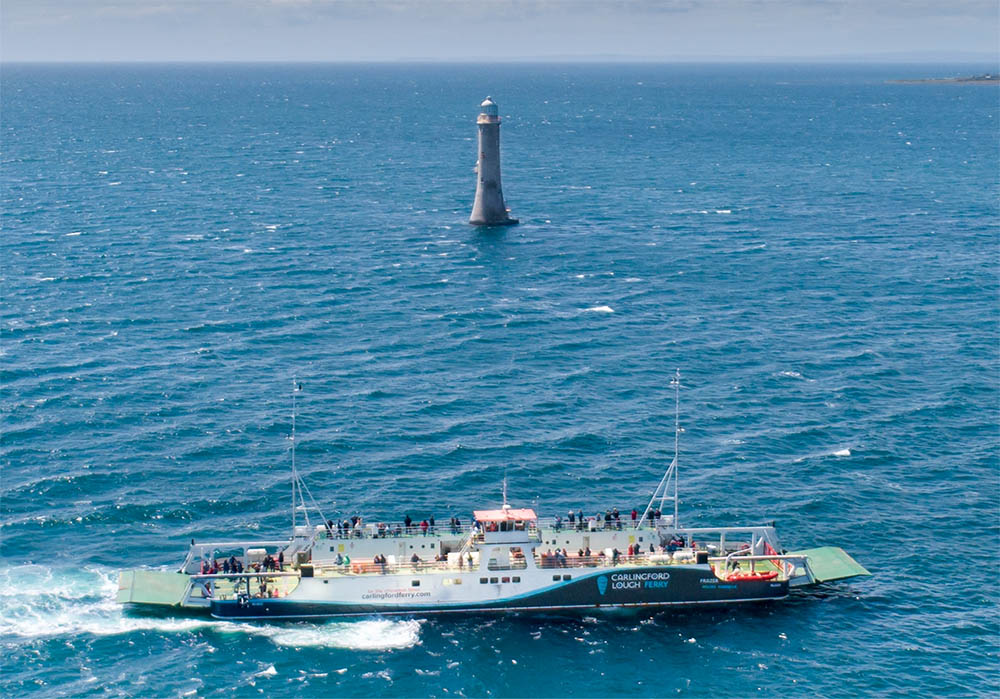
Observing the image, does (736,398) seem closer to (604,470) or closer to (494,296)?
(604,470)

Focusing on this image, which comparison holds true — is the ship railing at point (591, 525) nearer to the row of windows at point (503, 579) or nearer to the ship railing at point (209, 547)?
the row of windows at point (503, 579)

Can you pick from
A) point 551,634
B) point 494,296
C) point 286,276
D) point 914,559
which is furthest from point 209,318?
point 914,559

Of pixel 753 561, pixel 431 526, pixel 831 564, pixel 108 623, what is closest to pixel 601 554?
pixel 753 561

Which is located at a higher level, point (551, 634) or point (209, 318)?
point (209, 318)

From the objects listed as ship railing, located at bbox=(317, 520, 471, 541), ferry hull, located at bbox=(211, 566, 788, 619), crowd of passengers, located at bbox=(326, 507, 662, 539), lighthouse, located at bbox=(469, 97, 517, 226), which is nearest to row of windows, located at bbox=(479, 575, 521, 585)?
ferry hull, located at bbox=(211, 566, 788, 619)

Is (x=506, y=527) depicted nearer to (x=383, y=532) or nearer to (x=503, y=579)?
(x=503, y=579)

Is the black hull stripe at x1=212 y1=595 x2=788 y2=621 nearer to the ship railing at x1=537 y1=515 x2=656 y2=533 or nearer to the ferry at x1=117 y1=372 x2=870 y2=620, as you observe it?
the ferry at x1=117 y1=372 x2=870 y2=620
